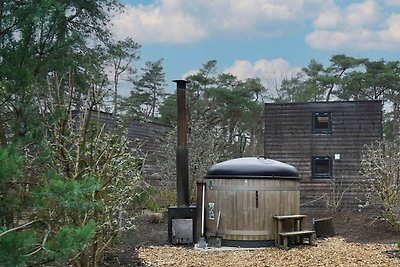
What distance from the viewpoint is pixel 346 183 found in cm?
1756

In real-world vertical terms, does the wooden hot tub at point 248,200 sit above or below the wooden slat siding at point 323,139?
below

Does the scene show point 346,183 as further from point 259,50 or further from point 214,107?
point 214,107

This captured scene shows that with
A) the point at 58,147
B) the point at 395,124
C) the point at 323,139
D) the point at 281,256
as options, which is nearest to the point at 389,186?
the point at 281,256

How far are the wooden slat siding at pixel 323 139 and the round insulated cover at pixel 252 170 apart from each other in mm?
7389

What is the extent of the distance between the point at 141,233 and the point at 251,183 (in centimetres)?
342

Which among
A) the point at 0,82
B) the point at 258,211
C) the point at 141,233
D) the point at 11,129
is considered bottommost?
the point at 141,233

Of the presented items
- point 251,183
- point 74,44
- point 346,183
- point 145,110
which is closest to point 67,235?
point 74,44

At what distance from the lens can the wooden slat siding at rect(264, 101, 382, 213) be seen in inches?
690

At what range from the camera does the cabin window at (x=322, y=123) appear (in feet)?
58.5

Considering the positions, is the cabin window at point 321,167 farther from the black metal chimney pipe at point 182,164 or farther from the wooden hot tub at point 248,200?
the black metal chimney pipe at point 182,164

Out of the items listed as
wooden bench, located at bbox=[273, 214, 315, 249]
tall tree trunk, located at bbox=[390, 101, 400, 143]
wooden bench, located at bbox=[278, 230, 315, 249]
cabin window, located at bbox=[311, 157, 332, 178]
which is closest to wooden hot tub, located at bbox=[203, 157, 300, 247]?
wooden bench, located at bbox=[273, 214, 315, 249]

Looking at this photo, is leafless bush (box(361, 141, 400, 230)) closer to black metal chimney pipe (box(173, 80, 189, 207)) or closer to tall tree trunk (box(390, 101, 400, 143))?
black metal chimney pipe (box(173, 80, 189, 207))

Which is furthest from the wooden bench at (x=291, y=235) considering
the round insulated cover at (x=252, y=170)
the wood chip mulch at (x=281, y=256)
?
the round insulated cover at (x=252, y=170)

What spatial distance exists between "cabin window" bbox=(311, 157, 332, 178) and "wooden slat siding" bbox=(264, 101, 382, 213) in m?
0.16
